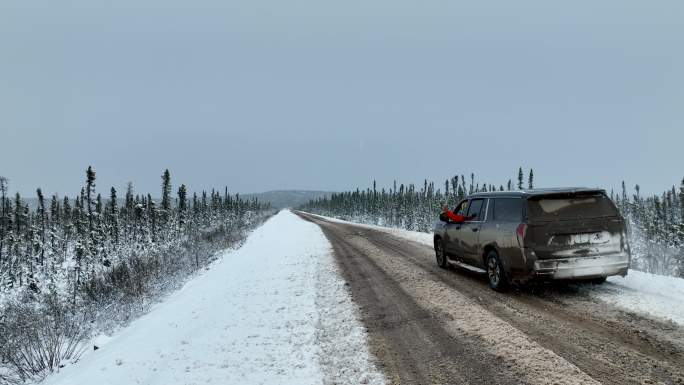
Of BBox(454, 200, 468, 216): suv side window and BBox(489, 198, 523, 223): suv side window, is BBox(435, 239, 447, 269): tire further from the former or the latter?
BBox(489, 198, 523, 223): suv side window

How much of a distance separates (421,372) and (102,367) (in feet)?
13.3

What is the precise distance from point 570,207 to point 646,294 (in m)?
1.92

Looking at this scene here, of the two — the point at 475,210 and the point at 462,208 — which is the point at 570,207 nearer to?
the point at 475,210

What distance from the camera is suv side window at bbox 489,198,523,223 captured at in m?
7.32

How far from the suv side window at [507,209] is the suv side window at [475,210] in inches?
18.2

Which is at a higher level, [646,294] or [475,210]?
[475,210]

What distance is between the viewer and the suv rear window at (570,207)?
6961 mm

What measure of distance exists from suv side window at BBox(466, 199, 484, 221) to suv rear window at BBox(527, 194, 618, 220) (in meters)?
1.77

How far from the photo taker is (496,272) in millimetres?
7809

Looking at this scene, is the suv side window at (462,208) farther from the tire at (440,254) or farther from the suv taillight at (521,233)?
the suv taillight at (521,233)

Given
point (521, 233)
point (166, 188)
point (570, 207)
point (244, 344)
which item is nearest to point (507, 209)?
point (521, 233)

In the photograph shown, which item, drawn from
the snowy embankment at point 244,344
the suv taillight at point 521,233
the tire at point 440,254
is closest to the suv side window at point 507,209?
the suv taillight at point 521,233

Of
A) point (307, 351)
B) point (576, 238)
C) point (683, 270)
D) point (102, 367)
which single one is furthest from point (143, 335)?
point (683, 270)

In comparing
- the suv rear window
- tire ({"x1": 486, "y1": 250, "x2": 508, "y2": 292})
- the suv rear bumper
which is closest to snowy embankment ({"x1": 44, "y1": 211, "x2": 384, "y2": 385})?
tire ({"x1": 486, "y1": 250, "x2": 508, "y2": 292})
